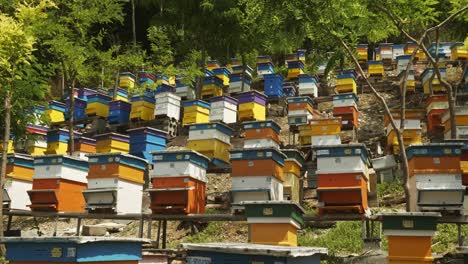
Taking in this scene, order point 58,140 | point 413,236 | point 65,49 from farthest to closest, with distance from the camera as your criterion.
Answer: point 58,140 < point 65,49 < point 413,236

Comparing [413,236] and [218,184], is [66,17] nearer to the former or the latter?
[218,184]

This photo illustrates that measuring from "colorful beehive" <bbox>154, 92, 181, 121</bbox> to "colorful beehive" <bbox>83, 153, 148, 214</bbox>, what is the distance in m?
7.39

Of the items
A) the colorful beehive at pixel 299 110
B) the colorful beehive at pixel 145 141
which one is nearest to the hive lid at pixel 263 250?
the colorful beehive at pixel 145 141

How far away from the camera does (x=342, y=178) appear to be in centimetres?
870

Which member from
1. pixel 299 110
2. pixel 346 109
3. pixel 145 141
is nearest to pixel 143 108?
pixel 145 141

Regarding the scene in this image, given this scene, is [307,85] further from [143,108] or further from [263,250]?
[263,250]

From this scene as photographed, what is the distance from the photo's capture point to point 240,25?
1962 centimetres

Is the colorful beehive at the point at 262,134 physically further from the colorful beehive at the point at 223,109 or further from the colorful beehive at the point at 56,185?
the colorful beehive at the point at 56,185

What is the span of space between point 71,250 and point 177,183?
13.8 ft

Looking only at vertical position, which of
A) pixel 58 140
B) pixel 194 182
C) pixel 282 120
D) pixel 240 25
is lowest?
pixel 194 182

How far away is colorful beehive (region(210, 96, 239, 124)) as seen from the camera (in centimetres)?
1694

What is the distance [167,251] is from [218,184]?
5.11 metres

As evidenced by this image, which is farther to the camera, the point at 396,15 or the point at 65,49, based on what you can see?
the point at 65,49

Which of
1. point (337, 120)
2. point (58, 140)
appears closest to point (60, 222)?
point (58, 140)
